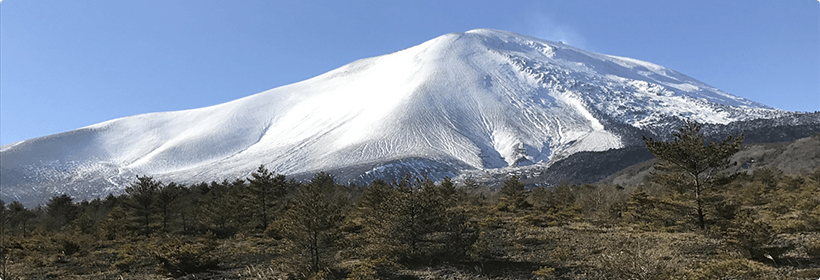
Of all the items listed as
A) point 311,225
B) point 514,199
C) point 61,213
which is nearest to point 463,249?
point 311,225

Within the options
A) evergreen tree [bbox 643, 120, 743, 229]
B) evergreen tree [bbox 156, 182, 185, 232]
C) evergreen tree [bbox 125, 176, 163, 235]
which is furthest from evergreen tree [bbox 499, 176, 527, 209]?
evergreen tree [bbox 125, 176, 163, 235]

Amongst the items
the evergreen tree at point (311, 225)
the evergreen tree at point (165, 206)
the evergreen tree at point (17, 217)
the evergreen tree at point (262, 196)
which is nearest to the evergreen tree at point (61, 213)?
the evergreen tree at point (17, 217)

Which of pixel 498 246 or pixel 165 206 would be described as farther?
pixel 165 206

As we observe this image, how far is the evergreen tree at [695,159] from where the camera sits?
15656mm

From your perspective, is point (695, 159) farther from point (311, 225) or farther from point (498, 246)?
point (311, 225)

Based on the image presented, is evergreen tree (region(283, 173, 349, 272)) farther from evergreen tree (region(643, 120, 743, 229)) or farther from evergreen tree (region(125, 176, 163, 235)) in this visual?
evergreen tree (region(125, 176, 163, 235))

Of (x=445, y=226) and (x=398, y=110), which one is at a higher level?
(x=398, y=110)

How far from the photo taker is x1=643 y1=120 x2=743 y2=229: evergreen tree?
15.7 m

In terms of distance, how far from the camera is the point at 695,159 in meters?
16.2

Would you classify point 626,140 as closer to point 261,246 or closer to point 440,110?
point 440,110

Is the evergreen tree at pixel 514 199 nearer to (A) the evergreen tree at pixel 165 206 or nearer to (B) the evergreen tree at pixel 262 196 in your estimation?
(B) the evergreen tree at pixel 262 196

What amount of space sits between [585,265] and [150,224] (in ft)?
93.3

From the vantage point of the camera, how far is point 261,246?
1964cm

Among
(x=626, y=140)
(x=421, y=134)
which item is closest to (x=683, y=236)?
(x=421, y=134)
